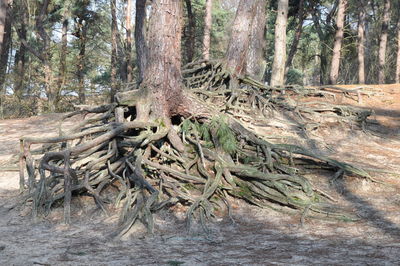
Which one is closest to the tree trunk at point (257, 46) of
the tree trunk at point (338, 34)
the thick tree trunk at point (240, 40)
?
the thick tree trunk at point (240, 40)

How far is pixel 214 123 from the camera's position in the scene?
611 centimetres

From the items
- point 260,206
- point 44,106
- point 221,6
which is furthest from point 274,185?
point 221,6

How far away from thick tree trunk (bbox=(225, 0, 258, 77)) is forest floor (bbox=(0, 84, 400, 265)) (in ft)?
6.74

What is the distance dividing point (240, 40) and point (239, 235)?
5.04 metres

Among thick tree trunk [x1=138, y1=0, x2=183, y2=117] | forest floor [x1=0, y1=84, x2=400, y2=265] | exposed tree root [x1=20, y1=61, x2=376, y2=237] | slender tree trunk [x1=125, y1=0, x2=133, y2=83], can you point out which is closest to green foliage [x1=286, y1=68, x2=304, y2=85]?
slender tree trunk [x1=125, y1=0, x2=133, y2=83]

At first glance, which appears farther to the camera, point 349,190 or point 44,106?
point 44,106

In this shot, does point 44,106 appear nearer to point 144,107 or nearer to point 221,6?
point 144,107

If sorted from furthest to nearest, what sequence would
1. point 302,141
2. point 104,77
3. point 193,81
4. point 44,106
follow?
1. point 104,77
2. point 44,106
3. point 193,81
4. point 302,141

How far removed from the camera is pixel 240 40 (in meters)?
8.40

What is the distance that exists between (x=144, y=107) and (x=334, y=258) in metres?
3.34

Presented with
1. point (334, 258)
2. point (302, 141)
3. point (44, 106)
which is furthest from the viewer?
point (44, 106)

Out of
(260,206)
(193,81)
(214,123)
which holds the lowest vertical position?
(260,206)

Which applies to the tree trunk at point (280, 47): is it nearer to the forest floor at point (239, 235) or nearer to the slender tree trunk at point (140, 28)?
the slender tree trunk at point (140, 28)

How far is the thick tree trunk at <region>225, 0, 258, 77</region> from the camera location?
8258 mm
